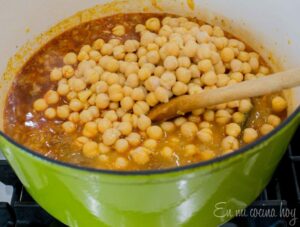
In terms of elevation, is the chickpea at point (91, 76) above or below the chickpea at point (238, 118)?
above

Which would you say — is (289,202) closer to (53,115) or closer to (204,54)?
(204,54)

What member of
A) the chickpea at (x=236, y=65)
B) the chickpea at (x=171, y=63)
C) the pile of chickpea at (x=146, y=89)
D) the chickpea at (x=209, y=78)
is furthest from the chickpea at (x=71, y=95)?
the chickpea at (x=236, y=65)

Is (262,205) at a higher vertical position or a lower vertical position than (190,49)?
lower

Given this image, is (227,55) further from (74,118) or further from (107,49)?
(74,118)

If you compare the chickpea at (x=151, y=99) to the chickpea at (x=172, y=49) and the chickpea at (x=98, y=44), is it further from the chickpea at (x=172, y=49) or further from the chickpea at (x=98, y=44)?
the chickpea at (x=98, y=44)

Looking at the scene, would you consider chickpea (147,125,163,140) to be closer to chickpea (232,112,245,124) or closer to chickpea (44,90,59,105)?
chickpea (232,112,245,124)

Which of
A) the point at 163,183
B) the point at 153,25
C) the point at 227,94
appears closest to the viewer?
the point at 163,183

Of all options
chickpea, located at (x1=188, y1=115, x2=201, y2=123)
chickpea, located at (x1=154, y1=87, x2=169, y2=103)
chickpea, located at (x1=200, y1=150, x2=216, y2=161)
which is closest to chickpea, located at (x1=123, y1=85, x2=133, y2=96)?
chickpea, located at (x1=154, y1=87, x2=169, y2=103)

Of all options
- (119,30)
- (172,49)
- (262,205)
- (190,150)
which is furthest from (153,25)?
(262,205)
